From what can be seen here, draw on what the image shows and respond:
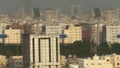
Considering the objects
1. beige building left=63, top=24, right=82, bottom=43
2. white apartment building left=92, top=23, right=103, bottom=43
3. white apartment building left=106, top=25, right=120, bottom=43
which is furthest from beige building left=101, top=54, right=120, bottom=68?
white apartment building left=106, top=25, right=120, bottom=43

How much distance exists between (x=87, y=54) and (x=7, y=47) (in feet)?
10.6

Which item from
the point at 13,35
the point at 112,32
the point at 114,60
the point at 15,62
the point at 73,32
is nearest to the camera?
the point at 114,60

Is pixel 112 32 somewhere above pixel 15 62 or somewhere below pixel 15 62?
above

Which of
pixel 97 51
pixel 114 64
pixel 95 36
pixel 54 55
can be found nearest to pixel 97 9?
pixel 97 51

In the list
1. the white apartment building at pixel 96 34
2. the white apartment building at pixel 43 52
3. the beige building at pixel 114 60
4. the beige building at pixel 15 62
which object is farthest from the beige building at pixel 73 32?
the white apartment building at pixel 43 52

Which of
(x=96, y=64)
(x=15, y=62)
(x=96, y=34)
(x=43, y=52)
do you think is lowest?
(x=15, y=62)

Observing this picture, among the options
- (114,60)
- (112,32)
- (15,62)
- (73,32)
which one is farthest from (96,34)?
(114,60)

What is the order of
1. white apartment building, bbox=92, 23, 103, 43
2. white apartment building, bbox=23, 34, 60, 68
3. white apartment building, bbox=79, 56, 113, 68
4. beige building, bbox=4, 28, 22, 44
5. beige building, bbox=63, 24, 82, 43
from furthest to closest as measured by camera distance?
beige building, bbox=63, 24, 82, 43
white apartment building, bbox=92, 23, 103, 43
beige building, bbox=4, 28, 22, 44
white apartment building, bbox=79, 56, 113, 68
white apartment building, bbox=23, 34, 60, 68

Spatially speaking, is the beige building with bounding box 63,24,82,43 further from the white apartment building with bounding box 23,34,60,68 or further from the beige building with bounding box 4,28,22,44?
the white apartment building with bounding box 23,34,60,68

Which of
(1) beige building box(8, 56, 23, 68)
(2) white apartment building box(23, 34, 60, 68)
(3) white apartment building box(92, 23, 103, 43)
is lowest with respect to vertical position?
(1) beige building box(8, 56, 23, 68)

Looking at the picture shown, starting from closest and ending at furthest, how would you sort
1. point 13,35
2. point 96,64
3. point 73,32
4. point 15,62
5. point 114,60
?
1. point 96,64
2. point 114,60
3. point 15,62
4. point 13,35
5. point 73,32

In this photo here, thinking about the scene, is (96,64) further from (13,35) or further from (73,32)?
(73,32)

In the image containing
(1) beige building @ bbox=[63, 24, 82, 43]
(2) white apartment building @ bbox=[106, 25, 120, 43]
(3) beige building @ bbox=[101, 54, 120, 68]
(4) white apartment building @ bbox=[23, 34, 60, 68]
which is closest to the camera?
(4) white apartment building @ bbox=[23, 34, 60, 68]

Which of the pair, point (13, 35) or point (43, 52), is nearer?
point (43, 52)
